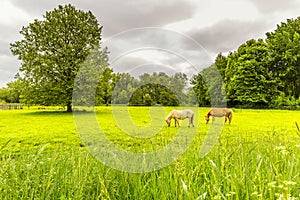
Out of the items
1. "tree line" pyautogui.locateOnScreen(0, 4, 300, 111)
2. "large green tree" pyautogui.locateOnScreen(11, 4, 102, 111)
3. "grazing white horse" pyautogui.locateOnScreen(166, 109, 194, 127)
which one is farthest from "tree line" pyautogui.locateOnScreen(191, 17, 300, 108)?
"grazing white horse" pyautogui.locateOnScreen(166, 109, 194, 127)

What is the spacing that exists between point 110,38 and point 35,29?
83.7 ft

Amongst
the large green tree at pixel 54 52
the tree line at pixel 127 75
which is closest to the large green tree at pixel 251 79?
the tree line at pixel 127 75

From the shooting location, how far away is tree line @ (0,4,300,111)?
469cm

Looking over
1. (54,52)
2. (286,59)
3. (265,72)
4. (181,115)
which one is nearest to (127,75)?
(181,115)

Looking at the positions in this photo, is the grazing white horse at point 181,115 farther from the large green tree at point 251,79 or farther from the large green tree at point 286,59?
the large green tree at point 286,59

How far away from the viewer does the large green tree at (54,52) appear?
24.1 meters

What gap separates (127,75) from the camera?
13.0 feet

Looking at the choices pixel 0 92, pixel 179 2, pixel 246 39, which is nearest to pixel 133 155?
pixel 179 2

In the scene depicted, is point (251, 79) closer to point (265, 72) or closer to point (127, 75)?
point (265, 72)

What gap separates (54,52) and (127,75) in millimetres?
23279

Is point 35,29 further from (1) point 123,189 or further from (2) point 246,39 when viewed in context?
(2) point 246,39

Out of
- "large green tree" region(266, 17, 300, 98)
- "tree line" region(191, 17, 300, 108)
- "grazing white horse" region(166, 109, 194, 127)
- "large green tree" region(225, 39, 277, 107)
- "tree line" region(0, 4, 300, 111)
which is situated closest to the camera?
"tree line" region(0, 4, 300, 111)

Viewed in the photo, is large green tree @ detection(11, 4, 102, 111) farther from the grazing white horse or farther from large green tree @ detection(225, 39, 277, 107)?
large green tree @ detection(225, 39, 277, 107)

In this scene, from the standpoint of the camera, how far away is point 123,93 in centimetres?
411
